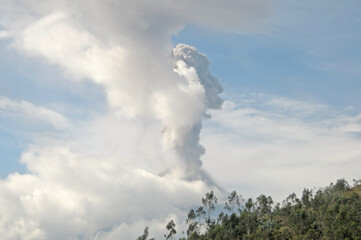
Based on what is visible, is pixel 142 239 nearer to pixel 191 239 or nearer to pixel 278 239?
pixel 191 239

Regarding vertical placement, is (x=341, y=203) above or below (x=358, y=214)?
above

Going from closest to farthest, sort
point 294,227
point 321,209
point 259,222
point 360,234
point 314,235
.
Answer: point 360,234
point 314,235
point 294,227
point 321,209
point 259,222

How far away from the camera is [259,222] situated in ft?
620

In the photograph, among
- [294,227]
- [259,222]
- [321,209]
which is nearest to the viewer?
[294,227]

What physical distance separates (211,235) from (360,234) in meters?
71.8

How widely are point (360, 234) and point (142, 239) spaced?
107 meters

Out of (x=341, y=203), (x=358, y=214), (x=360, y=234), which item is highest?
(x=341, y=203)

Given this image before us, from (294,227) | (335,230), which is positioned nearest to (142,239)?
(294,227)

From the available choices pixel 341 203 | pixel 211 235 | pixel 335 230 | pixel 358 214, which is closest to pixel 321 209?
pixel 341 203

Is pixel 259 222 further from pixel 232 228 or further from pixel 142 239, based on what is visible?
pixel 142 239

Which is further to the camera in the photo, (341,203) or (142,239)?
(142,239)

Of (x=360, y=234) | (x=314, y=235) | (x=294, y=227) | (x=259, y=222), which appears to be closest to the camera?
(x=360, y=234)

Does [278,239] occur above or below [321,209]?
below

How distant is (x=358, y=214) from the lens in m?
154
